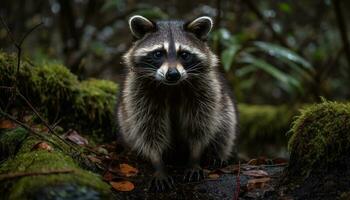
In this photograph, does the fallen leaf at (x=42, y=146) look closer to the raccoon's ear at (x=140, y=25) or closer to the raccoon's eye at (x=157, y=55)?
the raccoon's eye at (x=157, y=55)

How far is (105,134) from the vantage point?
Result: 5.79m

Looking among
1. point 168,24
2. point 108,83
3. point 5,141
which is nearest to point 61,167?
point 5,141

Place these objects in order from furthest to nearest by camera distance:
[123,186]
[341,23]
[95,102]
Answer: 1. [341,23]
2. [95,102]
3. [123,186]

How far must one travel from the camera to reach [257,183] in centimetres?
380

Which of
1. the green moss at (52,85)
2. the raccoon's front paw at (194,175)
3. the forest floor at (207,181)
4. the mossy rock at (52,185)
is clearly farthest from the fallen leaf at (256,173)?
the green moss at (52,85)

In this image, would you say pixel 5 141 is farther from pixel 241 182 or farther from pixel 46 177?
pixel 241 182

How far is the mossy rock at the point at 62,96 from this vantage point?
4.99 meters

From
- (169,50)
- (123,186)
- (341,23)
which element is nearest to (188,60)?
(169,50)

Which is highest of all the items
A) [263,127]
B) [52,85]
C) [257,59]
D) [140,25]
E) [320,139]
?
[257,59]

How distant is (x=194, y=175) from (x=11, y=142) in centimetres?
157

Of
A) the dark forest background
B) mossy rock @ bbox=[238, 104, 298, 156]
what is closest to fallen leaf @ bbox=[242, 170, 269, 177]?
the dark forest background

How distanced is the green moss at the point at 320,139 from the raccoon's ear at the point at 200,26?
1602mm

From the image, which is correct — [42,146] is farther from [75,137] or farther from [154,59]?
[154,59]

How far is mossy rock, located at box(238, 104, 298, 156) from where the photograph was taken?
26.6 feet
